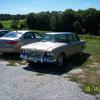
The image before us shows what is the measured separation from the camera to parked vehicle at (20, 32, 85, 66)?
9.96m

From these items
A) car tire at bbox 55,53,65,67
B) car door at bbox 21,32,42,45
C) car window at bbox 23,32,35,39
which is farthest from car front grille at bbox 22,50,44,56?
car window at bbox 23,32,35,39

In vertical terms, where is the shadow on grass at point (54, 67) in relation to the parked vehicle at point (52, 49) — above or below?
below

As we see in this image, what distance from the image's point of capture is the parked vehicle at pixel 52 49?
32.7 ft

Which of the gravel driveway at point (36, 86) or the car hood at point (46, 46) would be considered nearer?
the gravel driveway at point (36, 86)

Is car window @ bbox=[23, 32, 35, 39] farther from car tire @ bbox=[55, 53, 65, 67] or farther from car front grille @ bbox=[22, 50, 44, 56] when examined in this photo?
car tire @ bbox=[55, 53, 65, 67]

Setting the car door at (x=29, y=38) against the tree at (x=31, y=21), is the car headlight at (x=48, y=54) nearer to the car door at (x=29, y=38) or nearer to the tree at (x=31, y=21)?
the car door at (x=29, y=38)

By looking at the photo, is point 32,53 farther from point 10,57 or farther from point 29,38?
point 29,38

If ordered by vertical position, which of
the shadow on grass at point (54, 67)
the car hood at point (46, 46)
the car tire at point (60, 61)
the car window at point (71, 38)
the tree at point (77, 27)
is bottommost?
the tree at point (77, 27)

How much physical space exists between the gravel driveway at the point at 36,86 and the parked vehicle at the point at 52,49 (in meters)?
0.60

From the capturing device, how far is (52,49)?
9953 millimetres

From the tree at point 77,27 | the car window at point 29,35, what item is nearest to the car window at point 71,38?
the car window at point 29,35

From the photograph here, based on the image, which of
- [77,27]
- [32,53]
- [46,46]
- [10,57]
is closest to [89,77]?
[46,46]

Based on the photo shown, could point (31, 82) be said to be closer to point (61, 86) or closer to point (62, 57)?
point (61, 86)

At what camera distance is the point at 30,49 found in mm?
10297
